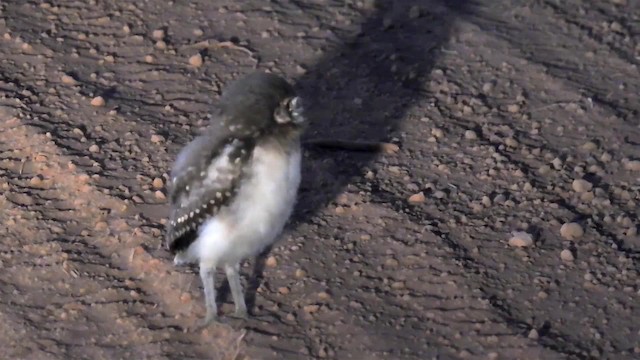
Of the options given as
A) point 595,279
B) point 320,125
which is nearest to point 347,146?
point 320,125

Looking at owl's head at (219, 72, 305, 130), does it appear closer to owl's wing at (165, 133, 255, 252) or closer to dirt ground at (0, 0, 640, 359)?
owl's wing at (165, 133, 255, 252)

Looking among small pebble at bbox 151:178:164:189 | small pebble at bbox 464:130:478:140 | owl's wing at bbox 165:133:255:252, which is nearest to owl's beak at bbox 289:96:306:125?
owl's wing at bbox 165:133:255:252

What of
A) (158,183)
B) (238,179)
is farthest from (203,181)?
(158,183)

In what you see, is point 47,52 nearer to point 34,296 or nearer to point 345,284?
point 34,296

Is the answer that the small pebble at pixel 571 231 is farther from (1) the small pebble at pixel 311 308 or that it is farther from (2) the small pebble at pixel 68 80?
(2) the small pebble at pixel 68 80

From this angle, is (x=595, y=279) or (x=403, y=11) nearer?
(x=595, y=279)

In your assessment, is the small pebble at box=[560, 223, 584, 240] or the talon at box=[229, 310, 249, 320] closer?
the talon at box=[229, 310, 249, 320]

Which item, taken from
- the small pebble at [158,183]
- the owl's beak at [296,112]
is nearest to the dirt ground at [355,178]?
the small pebble at [158,183]

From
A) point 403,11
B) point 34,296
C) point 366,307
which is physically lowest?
point 34,296
